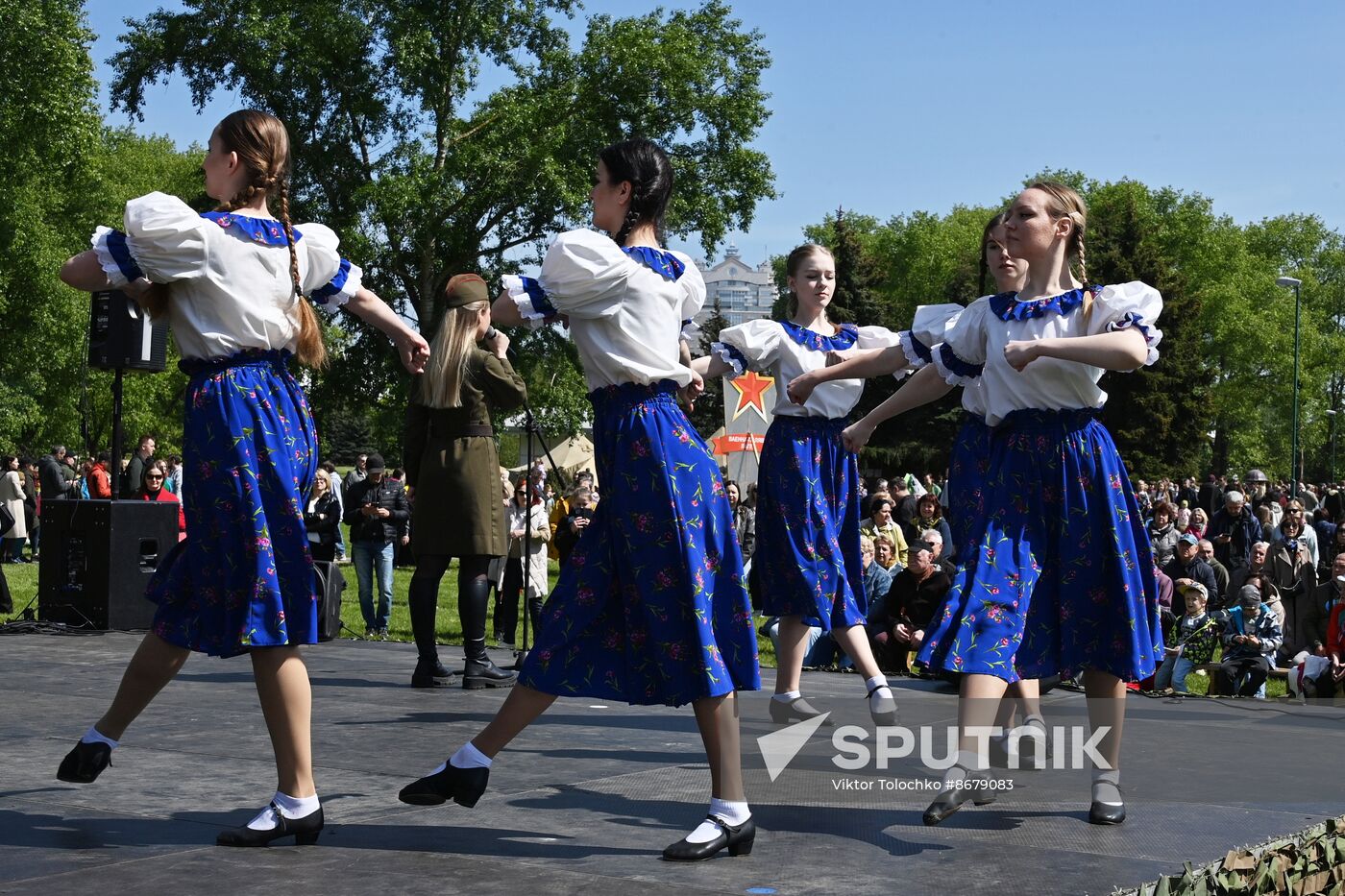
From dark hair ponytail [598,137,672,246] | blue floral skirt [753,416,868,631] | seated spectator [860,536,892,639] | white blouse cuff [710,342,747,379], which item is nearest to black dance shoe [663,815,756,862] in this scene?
dark hair ponytail [598,137,672,246]

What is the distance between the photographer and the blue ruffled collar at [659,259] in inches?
158

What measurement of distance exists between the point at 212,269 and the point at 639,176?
3.75 feet

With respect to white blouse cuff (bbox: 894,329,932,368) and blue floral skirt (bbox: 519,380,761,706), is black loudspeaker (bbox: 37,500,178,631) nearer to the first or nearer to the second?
white blouse cuff (bbox: 894,329,932,368)

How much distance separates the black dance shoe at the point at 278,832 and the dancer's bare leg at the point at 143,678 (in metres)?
0.52

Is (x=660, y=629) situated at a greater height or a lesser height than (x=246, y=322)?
lesser

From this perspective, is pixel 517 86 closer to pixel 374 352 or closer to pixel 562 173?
pixel 562 173

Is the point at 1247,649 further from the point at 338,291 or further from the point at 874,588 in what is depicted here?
the point at 338,291

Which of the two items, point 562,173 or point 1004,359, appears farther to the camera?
point 562,173

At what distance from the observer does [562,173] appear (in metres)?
32.8

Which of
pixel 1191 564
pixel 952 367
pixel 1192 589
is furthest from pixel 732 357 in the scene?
pixel 1191 564

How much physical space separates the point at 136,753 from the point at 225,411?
188 centimetres

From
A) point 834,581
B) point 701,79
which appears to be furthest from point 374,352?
point 834,581

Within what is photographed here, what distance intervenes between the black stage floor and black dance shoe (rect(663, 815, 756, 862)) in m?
0.03

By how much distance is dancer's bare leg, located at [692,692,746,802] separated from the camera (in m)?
3.86
